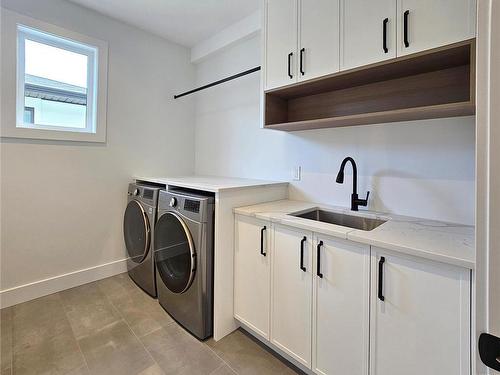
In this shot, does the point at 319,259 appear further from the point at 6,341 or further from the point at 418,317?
the point at 6,341

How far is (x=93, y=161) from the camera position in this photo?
2.44 m

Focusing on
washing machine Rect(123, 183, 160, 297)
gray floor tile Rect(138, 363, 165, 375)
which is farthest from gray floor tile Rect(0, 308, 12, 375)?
washing machine Rect(123, 183, 160, 297)

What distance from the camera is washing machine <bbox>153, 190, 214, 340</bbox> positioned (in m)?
1.69

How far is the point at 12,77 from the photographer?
1.99 m

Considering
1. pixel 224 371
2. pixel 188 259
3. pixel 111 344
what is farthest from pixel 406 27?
pixel 111 344

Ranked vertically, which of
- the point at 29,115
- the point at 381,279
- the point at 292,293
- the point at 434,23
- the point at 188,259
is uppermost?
the point at 434,23

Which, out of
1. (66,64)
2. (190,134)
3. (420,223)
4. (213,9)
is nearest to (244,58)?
(213,9)

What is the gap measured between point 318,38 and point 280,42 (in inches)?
12.2

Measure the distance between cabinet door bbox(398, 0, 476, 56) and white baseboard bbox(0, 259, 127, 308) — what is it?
2.99 m

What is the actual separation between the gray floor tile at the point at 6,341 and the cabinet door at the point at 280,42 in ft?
7.87

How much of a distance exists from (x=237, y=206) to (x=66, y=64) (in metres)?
2.10

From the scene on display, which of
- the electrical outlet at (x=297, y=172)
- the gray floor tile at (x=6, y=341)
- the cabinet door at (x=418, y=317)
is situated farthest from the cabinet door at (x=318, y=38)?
the gray floor tile at (x=6, y=341)

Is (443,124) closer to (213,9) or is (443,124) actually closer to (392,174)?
(392,174)

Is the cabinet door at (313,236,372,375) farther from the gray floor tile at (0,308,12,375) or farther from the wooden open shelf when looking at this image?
the gray floor tile at (0,308,12,375)
